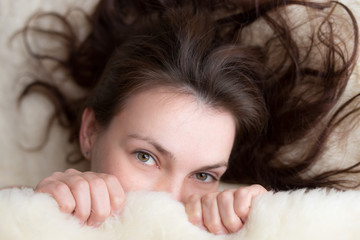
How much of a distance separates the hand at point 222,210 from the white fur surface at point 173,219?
0.02 metres

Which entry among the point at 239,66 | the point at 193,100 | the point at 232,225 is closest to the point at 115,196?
the point at 232,225

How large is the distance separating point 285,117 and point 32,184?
761 millimetres

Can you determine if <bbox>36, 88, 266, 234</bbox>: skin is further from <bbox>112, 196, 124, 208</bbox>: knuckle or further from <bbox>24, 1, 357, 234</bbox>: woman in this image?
<bbox>112, 196, 124, 208</bbox>: knuckle

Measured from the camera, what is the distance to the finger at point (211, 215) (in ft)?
2.68

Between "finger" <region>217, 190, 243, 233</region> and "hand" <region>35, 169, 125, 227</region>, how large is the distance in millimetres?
184

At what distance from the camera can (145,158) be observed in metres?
1.05

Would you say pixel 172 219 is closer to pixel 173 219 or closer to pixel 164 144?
pixel 173 219

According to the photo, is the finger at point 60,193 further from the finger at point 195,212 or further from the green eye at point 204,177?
the green eye at point 204,177

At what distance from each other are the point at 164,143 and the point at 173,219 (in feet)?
0.81

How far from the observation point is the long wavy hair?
1.13 m

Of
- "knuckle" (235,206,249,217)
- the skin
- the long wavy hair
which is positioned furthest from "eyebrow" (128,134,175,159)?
"knuckle" (235,206,249,217)

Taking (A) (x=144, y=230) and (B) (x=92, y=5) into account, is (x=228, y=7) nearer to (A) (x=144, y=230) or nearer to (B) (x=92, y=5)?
(B) (x=92, y=5)

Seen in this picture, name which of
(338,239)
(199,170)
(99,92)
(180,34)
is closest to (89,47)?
(99,92)

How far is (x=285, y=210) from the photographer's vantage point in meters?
0.80
